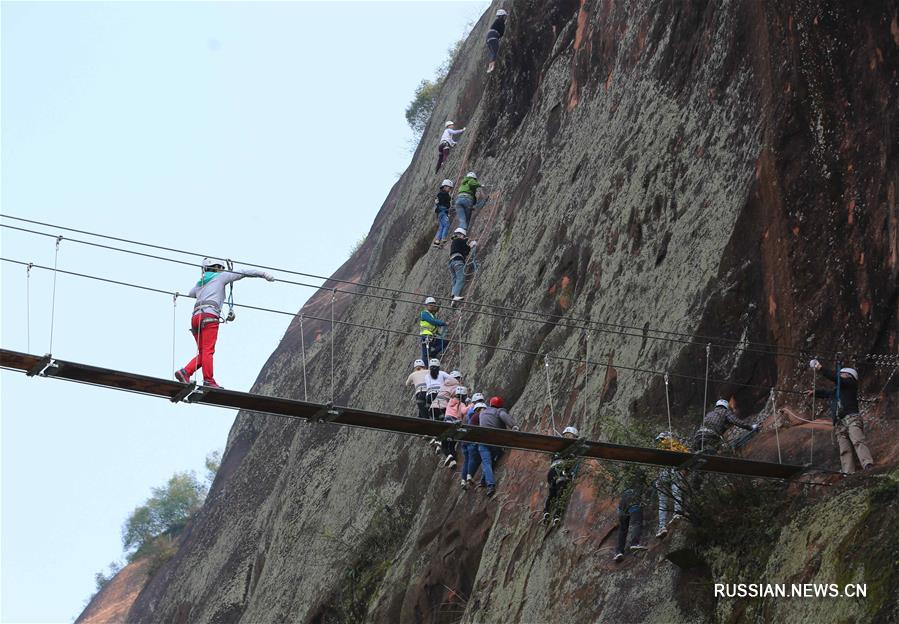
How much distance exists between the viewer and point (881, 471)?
1337cm

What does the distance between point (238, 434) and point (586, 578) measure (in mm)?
28933

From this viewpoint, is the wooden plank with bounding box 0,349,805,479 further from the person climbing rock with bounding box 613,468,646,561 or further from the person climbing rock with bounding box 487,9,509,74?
the person climbing rock with bounding box 487,9,509,74

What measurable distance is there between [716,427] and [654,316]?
2.53m

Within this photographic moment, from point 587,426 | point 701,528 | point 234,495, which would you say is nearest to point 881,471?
point 701,528

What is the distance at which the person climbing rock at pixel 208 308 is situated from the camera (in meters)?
15.6

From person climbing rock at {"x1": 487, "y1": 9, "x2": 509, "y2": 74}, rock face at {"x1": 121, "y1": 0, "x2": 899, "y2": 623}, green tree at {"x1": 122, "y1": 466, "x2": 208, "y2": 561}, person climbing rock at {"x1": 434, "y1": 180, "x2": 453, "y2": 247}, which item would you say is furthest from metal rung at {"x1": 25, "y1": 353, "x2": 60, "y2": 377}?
green tree at {"x1": 122, "y1": 466, "x2": 208, "y2": 561}

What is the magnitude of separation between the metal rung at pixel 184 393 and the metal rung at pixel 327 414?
4.32ft

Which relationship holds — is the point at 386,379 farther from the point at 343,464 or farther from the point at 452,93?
the point at 452,93

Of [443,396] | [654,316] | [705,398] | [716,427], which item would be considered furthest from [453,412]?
[716,427]

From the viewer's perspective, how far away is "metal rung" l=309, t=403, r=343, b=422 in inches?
574

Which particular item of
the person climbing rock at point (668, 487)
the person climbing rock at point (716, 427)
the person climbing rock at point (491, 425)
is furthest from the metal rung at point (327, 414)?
the person climbing rock at point (491, 425)

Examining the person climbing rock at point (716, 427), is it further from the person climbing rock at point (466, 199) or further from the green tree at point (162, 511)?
the green tree at point (162, 511)

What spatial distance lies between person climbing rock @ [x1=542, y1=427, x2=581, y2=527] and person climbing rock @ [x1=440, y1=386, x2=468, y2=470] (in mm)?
3138

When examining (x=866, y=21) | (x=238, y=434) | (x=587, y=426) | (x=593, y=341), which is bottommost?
(x=587, y=426)
